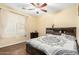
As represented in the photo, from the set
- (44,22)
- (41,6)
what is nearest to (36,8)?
(41,6)

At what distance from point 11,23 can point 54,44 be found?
28.9 inches

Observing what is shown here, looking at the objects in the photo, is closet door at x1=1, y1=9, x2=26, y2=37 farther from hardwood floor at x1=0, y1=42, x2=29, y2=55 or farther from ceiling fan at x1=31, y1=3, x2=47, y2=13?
ceiling fan at x1=31, y1=3, x2=47, y2=13

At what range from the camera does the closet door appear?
5.33ft

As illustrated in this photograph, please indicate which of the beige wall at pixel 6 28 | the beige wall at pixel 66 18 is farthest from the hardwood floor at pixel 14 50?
the beige wall at pixel 66 18

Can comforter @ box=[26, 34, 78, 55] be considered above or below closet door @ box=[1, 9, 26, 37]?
below

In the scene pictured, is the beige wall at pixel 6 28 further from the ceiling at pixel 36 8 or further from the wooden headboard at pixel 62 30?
the wooden headboard at pixel 62 30

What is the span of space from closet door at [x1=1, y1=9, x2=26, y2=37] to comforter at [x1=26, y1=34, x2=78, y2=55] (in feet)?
0.88

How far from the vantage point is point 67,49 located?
4.99ft

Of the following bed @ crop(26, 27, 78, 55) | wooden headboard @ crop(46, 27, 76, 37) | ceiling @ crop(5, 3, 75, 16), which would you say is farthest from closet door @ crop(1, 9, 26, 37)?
wooden headboard @ crop(46, 27, 76, 37)

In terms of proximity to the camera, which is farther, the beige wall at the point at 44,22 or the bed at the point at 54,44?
the beige wall at the point at 44,22

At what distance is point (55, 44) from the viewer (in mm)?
1596

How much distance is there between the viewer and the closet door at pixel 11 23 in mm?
1626

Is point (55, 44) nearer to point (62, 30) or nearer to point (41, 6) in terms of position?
point (62, 30)
